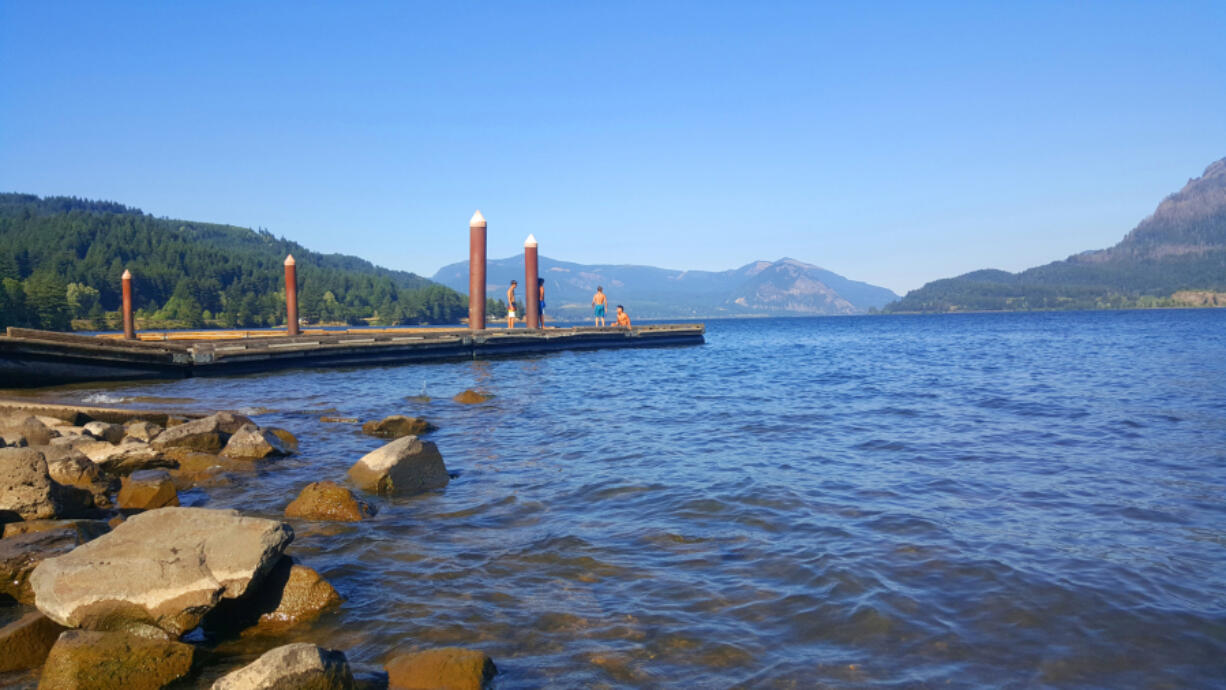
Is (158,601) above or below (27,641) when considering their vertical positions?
above

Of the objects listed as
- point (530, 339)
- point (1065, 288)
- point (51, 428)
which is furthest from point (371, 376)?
point (1065, 288)

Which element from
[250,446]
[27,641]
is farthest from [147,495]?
[27,641]

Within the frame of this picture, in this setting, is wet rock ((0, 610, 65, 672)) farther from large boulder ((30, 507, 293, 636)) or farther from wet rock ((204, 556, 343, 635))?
wet rock ((204, 556, 343, 635))

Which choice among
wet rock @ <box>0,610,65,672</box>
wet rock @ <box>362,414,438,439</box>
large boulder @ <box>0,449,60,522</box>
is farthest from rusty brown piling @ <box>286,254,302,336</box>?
wet rock @ <box>0,610,65,672</box>

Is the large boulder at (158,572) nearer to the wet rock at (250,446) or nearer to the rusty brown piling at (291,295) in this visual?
the wet rock at (250,446)

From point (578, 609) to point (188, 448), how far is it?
7.41 metres

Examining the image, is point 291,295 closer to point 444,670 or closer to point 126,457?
point 126,457

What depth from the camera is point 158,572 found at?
4.45 metres

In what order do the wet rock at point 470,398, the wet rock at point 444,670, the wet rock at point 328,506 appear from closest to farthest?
1. the wet rock at point 444,670
2. the wet rock at point 328,506
3. the wet rock at point 470,398

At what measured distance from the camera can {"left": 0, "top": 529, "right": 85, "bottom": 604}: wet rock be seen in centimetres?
505

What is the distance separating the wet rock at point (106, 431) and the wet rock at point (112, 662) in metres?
7.14

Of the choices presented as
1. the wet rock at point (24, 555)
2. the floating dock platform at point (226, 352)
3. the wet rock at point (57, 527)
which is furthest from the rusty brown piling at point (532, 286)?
the wet rock at point (24, 555)

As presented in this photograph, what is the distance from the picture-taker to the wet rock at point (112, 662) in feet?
12.6

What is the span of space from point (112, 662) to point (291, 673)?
118cm
